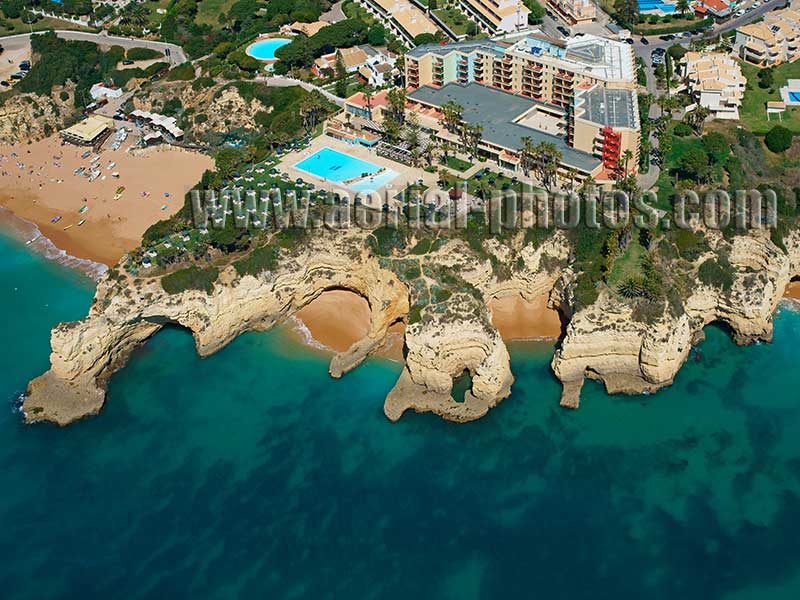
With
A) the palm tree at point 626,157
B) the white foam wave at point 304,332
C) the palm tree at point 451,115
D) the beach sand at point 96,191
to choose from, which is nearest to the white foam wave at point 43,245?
the beach sand at point 96,191

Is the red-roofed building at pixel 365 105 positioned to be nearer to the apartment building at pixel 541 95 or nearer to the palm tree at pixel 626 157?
the apartment building at pixel 541 95

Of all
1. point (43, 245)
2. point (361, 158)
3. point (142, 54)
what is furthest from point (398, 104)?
point (142, 54)

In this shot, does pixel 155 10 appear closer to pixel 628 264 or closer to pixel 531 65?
pixel 531 65

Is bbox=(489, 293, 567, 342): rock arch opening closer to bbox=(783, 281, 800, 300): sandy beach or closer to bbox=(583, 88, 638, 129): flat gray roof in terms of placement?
bbox=(583, 88, 638, 129): flat gray roof

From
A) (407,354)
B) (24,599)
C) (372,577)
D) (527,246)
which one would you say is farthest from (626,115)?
(24,599)

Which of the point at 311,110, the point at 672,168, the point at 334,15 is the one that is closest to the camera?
the point at 672,168

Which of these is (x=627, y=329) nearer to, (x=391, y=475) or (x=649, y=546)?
(x=649, y=546)

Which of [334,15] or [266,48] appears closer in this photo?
[266,48]
